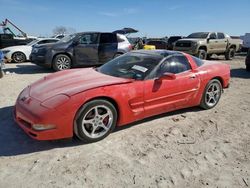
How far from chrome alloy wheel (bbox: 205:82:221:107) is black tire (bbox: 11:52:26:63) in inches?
437

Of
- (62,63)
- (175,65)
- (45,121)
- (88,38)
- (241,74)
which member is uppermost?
(88,38)

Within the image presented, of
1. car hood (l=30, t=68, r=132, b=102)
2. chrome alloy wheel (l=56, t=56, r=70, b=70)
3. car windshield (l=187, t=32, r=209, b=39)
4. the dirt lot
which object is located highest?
car windshield (l=187, t=32, r=209, b=39)

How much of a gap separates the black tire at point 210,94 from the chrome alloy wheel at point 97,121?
2332 mm

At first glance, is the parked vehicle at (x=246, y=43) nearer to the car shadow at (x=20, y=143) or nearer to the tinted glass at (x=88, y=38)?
the tinted glass at (x=88, y=38)

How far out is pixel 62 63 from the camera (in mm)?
10461

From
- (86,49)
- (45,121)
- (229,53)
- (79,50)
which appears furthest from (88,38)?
(229,53)

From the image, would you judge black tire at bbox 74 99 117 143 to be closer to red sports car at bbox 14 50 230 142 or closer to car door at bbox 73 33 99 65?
red sports car at bbox 14 50 230 142

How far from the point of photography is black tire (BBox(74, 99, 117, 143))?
148 inches

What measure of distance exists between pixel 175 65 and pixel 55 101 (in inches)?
94.4

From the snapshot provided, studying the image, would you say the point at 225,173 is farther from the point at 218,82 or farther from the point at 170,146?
the point at 218,82

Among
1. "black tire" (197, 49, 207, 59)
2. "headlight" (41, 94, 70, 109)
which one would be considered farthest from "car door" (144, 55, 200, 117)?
"black tire" (197, 49, 207, 59)

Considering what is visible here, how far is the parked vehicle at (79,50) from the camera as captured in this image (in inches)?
404

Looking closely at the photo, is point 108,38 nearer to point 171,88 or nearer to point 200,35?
point 171,88

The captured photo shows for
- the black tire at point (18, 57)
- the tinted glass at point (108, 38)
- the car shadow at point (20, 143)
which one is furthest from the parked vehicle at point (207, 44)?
the car shadow at point (20, 143)
